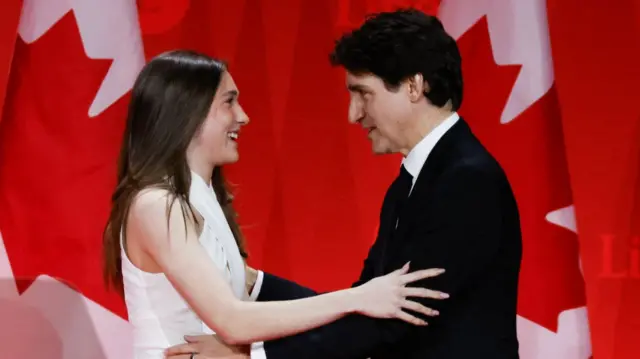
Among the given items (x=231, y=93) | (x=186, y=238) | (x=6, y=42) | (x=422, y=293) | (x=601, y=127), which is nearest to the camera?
(x=422, y=293)

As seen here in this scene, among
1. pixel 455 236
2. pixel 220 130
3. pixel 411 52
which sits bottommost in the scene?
pixel 455 236

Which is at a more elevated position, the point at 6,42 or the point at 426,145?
the point at 6,42

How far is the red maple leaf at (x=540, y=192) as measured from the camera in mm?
2705

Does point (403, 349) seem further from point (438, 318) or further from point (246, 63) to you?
point (246, 63)

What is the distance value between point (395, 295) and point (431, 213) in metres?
0.18

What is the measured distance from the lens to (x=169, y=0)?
2645mm

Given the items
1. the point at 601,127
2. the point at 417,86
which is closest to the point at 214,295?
the point at 417,86

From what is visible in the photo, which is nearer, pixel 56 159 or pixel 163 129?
pixel 163 129

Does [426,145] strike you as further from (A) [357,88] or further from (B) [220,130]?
(B) [220,130]

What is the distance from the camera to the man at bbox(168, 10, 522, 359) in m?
1.59

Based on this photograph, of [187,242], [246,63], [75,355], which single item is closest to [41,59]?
[246,63]

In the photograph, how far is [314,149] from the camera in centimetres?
274

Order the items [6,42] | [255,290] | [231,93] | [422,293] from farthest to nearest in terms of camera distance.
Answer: [6,42]
[255,290]
[231,93]
[422,293]

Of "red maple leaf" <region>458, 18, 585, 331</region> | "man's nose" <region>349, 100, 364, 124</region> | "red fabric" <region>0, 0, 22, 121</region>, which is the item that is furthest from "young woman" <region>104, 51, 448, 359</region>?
"red maple leaf" <region>458, 18, 585, 331</region>
